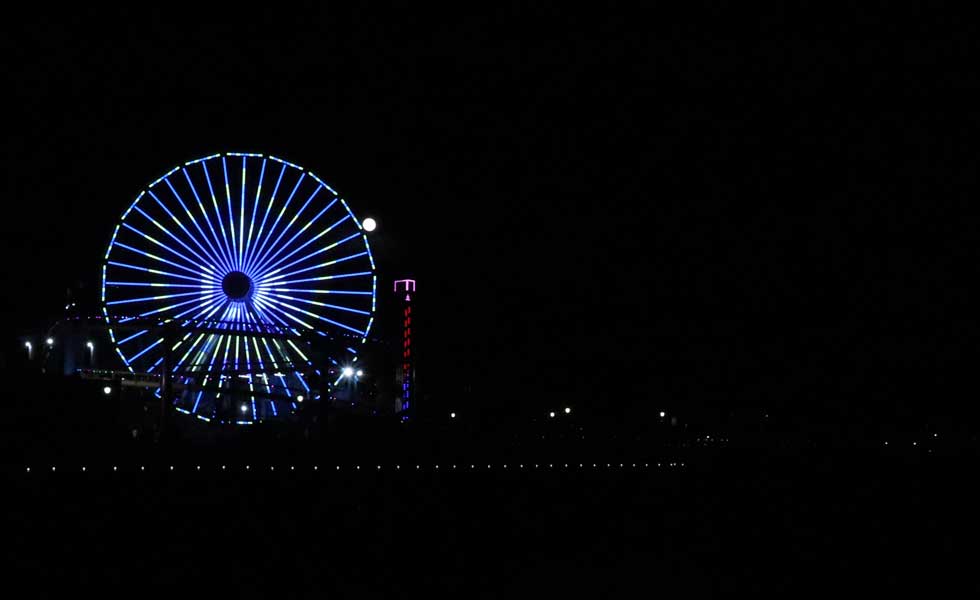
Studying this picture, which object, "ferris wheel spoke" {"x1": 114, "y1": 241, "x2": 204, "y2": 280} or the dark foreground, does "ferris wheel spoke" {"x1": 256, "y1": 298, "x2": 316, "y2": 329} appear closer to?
"ferris wheel spoke" {"x1": 114, "y1": 241, "x2": 204, "y2": 280}

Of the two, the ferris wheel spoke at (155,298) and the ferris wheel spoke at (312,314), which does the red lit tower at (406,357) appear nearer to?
the ferris wheel spoke at (312,314)

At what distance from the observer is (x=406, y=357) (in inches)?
1342

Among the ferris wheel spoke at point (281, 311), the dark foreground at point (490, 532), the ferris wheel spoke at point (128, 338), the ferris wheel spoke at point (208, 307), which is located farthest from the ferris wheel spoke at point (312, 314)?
the dark foreground at point (490, 532)

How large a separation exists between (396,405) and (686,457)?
55.3 feet

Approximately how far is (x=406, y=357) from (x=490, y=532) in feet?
72.2

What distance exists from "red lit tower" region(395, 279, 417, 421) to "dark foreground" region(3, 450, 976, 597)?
1711 centimetres

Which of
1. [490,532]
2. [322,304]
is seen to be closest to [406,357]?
[322,304]

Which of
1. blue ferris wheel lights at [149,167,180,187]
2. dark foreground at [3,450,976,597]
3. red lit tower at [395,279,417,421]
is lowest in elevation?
dark foreground at [3,450,976,597]

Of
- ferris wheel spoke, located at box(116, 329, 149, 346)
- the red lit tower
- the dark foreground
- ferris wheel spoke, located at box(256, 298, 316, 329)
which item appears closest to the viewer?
the dark foreground

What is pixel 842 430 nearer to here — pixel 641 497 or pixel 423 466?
pixel 423 466

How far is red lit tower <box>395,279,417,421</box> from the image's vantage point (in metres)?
33.5

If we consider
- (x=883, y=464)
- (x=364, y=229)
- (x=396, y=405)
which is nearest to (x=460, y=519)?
(x=883, y=464)

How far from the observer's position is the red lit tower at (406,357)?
3350cm

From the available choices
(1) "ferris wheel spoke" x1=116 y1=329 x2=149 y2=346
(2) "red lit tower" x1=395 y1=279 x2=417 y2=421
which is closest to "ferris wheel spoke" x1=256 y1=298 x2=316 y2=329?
(2) "red lit tower" x1=395 y1=279 x2=417 y2=421
